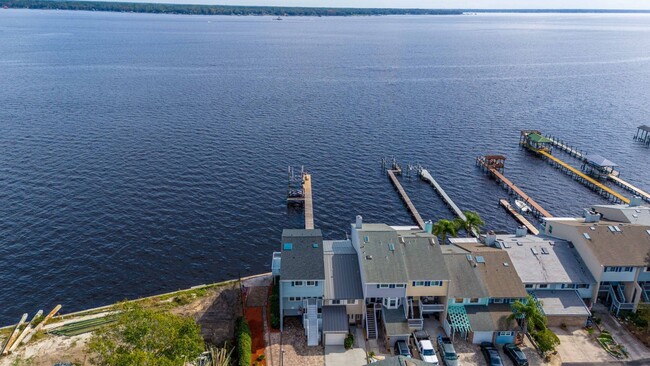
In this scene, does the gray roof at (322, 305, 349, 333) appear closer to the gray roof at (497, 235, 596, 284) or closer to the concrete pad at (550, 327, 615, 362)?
the gray roof at (497, 235, 596, 284)

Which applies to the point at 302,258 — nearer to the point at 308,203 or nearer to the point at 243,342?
the point at 243,342

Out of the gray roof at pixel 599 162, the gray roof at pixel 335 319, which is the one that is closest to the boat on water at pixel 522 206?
the gray roof at pixel 599 162

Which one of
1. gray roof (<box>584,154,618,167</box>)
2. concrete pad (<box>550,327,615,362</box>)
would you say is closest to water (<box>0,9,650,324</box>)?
gray roof (<box>584,154,618,167</box>)

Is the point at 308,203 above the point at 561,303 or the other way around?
above

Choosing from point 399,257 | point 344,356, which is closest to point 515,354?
point 399,257

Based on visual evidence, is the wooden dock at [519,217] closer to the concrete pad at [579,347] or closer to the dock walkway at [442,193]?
the dock walkway at [442,193]

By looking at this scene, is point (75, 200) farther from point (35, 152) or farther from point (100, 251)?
point (35, 152)
